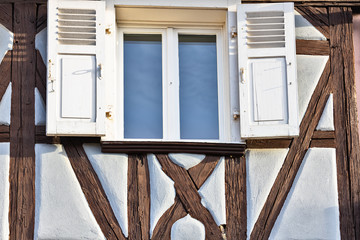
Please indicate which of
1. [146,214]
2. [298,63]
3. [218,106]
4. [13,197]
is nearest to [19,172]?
[13,197]

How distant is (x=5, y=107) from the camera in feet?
21.9

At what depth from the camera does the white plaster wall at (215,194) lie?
654 centimetres

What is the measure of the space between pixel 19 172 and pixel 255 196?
163 centimetres

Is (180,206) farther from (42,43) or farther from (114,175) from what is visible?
(42,43)

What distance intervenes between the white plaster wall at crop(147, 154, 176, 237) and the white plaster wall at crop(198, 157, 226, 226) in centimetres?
22

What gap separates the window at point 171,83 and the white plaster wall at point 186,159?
11.6 inches

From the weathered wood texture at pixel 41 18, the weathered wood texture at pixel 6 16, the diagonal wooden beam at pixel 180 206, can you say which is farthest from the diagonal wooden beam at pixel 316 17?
the weathered wood texture at pixel 6 16

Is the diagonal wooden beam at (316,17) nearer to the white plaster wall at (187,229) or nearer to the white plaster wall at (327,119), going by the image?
the white plaster wall at (327,119)

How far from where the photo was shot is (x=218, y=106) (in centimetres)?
701

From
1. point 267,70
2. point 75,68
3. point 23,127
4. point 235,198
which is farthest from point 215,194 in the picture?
point 23,127

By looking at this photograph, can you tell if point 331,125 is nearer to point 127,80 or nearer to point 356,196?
point 356,196

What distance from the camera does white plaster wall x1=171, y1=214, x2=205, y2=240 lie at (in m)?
6.48

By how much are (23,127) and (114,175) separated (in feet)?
2.37

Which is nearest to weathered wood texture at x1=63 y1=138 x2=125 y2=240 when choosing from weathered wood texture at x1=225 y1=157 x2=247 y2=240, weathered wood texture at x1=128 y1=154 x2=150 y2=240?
weathered wood texture at x1=128 y1=154 x2=150 y2=240
